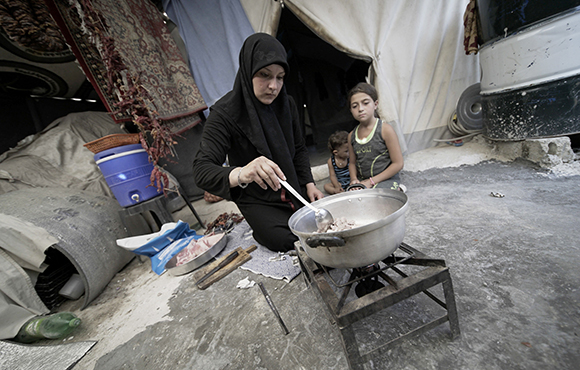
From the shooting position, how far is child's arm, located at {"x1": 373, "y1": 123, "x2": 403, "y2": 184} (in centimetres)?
236

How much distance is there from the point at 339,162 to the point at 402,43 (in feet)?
6.81

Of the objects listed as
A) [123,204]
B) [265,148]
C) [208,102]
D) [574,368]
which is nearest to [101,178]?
[123,204]

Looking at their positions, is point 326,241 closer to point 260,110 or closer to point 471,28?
point 260,110

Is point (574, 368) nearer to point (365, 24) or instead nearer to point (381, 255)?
point (381, 255)

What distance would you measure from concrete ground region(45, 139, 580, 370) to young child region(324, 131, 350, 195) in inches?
41.3

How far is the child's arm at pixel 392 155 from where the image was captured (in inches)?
93.0

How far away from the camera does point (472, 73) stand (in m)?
3.35

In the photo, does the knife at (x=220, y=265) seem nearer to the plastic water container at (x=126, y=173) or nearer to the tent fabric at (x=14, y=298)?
the tent fabric at (x=14, y=298)

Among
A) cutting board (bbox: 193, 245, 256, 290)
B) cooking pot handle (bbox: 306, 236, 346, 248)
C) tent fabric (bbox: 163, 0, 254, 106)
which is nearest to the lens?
cooking pot handle (bbox: 306, 236, 346, 248)

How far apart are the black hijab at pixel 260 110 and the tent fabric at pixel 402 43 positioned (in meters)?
2.00

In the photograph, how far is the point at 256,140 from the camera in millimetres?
1854

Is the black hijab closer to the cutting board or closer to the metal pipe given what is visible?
the cutting board

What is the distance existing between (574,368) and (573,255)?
2.48ft

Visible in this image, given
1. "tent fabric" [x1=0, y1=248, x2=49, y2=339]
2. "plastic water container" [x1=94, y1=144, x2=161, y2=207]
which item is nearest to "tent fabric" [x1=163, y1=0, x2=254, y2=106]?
"plastic water container" [x1=94, y1=144, x2=161, y2=207]
